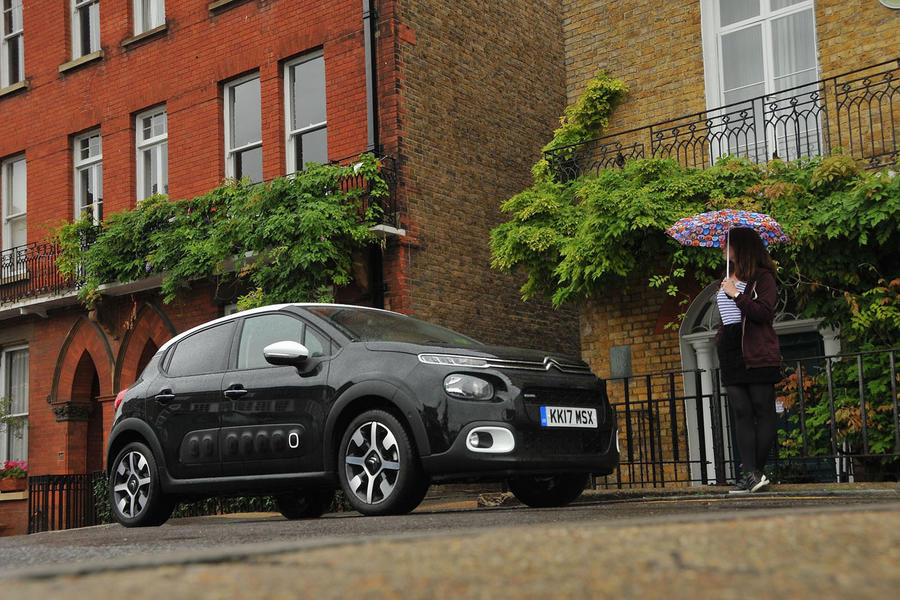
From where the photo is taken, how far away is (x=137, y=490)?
9805 millimetres

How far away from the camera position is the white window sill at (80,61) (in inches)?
867

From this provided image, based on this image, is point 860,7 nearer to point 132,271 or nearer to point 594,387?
point 594,387

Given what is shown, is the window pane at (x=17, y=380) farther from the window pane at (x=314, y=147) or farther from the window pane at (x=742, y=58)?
the window pane at (x=742, y=58)

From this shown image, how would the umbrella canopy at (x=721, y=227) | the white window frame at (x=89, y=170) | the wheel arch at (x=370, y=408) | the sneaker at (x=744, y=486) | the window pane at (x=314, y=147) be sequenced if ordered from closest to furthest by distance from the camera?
the wheel arch at (x=370, y=408), the sneaker at (x=744, y=486), the umbrella canopy at (x=721, y=227), the window pane at (x=314, y=147), the white window frame at (x=89, y=170)

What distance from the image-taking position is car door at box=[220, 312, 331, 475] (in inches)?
341

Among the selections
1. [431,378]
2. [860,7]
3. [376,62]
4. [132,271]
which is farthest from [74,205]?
[431,378]

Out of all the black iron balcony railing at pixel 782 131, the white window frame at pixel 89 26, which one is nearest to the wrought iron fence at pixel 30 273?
the white window frame at pixel 89 26

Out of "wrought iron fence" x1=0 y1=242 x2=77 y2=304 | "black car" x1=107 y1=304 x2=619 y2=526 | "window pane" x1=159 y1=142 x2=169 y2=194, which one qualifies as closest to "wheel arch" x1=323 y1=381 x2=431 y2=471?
"black car" x1=107 y1=304 x2=619 y2=526

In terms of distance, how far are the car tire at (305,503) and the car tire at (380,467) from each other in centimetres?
236

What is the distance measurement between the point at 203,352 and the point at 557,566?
7.00 m

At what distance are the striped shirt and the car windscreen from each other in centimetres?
183

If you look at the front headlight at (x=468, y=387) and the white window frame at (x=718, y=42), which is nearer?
the front headlight at (x=468, y=387)

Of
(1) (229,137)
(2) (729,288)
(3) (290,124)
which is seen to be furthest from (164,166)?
(2) (729,288)

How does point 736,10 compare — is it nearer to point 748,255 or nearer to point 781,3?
point 781,3
